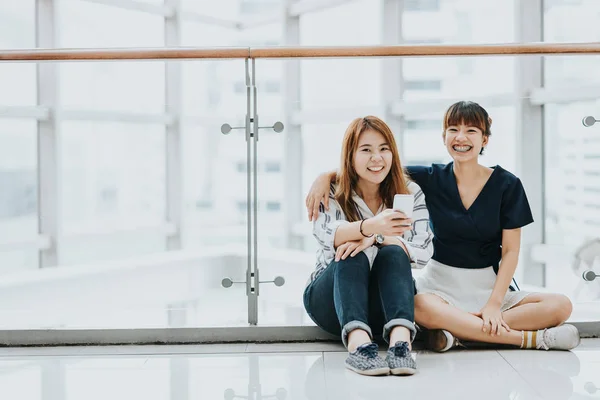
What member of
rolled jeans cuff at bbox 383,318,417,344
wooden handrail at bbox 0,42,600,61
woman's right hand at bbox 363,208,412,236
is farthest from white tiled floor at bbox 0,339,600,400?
wooden handrail at bbox 0,42,600,61

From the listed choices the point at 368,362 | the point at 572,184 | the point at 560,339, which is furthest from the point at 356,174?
the point at 572,184

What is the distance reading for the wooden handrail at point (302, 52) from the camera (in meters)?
2.10

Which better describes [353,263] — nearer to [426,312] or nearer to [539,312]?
[426,312]

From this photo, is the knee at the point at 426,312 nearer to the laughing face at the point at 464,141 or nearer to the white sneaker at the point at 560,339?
the white sneaker at the point at 560,339

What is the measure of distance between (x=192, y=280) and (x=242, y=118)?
981mm

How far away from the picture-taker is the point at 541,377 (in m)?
1.71

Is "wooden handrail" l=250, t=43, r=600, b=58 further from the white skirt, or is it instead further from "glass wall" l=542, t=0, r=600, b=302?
the white skirt

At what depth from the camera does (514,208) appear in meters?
2.01

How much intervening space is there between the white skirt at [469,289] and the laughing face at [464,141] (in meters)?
0.39

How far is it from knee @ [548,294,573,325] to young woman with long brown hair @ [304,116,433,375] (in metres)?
0.44

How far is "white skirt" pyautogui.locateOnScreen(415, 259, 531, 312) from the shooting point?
6.64 feet

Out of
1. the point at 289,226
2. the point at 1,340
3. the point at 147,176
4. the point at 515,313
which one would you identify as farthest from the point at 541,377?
the point at 147,176

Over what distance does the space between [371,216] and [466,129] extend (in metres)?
0.43

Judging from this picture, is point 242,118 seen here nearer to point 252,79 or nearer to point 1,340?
point 252,79
